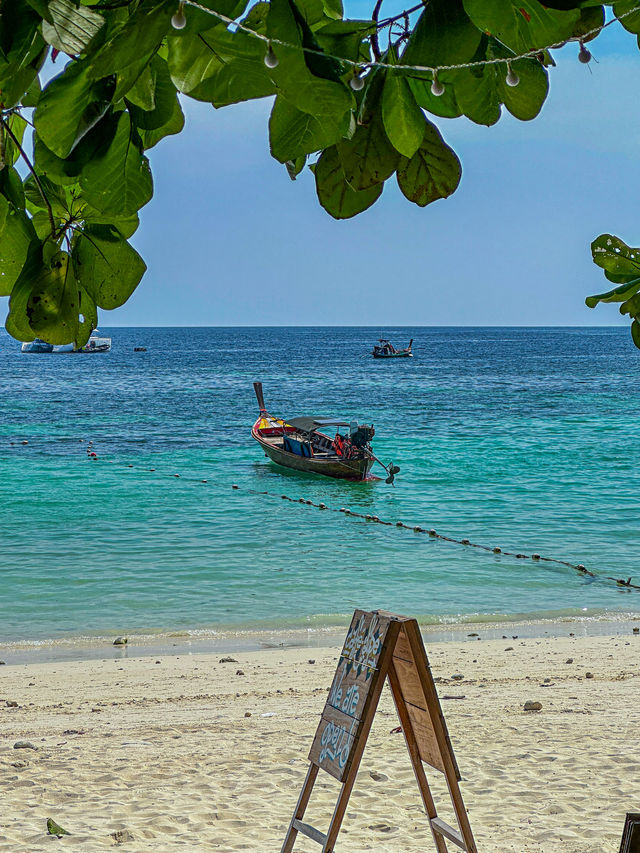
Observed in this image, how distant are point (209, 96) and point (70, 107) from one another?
14 centimetres

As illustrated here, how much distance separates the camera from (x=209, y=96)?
60 centimetres

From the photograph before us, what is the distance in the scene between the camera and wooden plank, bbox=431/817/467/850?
9.81 feet

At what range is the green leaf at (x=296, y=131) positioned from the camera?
0.69 m

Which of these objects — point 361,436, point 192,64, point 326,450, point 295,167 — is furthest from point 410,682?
point 326,450

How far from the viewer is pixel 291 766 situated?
500cm

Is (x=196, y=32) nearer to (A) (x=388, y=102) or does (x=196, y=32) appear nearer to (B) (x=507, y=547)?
(A) (x=388, y=102)

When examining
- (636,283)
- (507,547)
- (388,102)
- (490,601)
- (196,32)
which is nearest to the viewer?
(196,32)

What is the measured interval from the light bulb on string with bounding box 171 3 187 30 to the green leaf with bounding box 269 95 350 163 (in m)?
0.16

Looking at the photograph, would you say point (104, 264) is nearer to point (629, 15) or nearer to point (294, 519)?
point (629, 15)

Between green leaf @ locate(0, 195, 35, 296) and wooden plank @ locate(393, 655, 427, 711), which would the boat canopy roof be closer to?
wooden plank @ locate(393, 655, 427, 711)

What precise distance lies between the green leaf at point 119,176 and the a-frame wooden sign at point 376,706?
7.34ft

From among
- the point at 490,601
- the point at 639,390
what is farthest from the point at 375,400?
the point at 490,601

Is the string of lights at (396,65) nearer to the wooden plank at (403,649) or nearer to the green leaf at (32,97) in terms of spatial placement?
the green leaf at (32,97)

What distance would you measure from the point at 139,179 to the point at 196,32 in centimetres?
22
